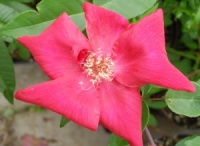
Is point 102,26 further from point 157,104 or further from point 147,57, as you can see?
point 157,104

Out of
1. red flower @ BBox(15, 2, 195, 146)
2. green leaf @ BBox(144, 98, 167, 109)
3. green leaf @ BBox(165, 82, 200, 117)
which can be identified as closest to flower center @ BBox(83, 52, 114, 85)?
red flower @ BBox(15, 2, 195, 146)

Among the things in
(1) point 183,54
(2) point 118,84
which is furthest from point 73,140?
(2) point 118,84

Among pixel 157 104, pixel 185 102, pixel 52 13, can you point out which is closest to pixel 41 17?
pixel 52 13

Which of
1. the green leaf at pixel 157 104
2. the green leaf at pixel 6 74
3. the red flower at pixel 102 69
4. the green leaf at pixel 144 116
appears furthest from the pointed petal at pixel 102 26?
the green leaf at pixel 157 104

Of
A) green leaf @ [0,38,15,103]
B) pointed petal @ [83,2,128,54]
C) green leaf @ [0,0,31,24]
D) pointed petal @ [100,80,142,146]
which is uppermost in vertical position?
pointed petal @ [83,2,128,54]

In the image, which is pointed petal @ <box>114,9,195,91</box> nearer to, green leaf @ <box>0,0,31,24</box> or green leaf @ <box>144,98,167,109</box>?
green leaf @ <box>0,0,31,24</box>

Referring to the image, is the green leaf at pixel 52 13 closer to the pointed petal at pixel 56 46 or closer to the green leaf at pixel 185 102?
the pointed petal at pixel 56 46

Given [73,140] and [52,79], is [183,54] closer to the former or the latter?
[73,140]
